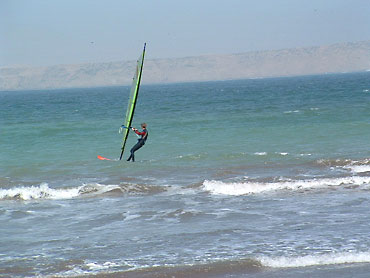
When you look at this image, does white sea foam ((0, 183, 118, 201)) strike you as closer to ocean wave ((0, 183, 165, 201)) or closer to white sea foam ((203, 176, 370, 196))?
ocean wave ((0, 183, 165, 201))

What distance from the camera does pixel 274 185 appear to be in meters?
17.1

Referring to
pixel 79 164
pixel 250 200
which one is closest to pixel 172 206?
pixel 250 200

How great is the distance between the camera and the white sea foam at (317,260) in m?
9.70

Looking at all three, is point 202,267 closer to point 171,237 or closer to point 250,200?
point 171,237

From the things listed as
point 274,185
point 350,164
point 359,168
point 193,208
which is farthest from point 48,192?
point 350,164

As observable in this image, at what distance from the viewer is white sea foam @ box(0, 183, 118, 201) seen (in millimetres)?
17219

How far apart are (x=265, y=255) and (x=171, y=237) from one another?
222 cm

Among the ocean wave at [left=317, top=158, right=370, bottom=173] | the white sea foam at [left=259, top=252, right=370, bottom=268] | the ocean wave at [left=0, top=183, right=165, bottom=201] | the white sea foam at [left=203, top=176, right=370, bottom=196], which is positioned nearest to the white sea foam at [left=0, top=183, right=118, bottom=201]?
the ocean wave at [left=0, top=183, right=165, bottom=201]

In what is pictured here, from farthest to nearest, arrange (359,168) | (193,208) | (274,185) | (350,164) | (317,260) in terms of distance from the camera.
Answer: (350,164)
(359,168)
(274,185)
(193,208)
(317,260)

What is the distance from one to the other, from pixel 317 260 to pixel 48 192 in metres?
A: 9.76

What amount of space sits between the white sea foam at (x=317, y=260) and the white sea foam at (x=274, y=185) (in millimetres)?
6270

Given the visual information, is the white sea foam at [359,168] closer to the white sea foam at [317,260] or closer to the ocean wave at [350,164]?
the ocean wave at [350,164]

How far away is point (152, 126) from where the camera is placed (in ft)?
127

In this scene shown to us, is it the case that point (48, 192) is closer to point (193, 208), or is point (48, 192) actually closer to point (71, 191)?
point (71, 191)
